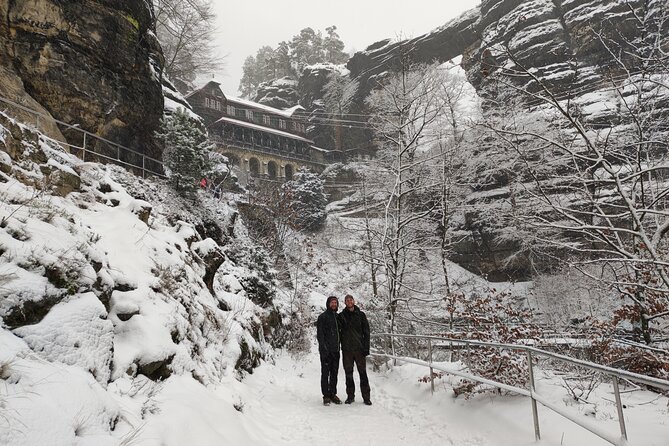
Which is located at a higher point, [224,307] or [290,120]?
[290,120]

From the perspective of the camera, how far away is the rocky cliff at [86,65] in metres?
11.0

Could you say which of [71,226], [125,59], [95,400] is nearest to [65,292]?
[95,400]

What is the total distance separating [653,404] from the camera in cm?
365

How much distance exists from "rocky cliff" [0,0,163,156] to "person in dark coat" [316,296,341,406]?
10785 millimetres

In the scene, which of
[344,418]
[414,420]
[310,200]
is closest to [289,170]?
[310,200]

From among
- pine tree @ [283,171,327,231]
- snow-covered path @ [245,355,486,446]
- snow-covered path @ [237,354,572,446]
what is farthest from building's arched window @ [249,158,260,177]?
snow-covered path @ [237,354,572,446]

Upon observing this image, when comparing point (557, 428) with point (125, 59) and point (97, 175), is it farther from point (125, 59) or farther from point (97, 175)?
point (125, 59)

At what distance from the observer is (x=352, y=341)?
6.32 metres

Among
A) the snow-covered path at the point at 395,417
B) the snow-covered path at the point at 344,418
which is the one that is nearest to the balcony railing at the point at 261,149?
the snow-covered path at the point at 344,418

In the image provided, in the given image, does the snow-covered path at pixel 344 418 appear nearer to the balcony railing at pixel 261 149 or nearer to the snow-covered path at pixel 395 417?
the snow-covered path at pixel 395 417

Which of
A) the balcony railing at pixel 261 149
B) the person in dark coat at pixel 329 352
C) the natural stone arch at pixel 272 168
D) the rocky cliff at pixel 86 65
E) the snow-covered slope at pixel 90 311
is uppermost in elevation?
the balcony railing at pixel 261 149

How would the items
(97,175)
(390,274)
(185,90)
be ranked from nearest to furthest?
1. (97,175)
2. (390,274)
3. (185,90)

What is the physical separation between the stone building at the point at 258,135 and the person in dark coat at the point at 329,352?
3807 cm

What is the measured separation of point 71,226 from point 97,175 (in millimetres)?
4351
